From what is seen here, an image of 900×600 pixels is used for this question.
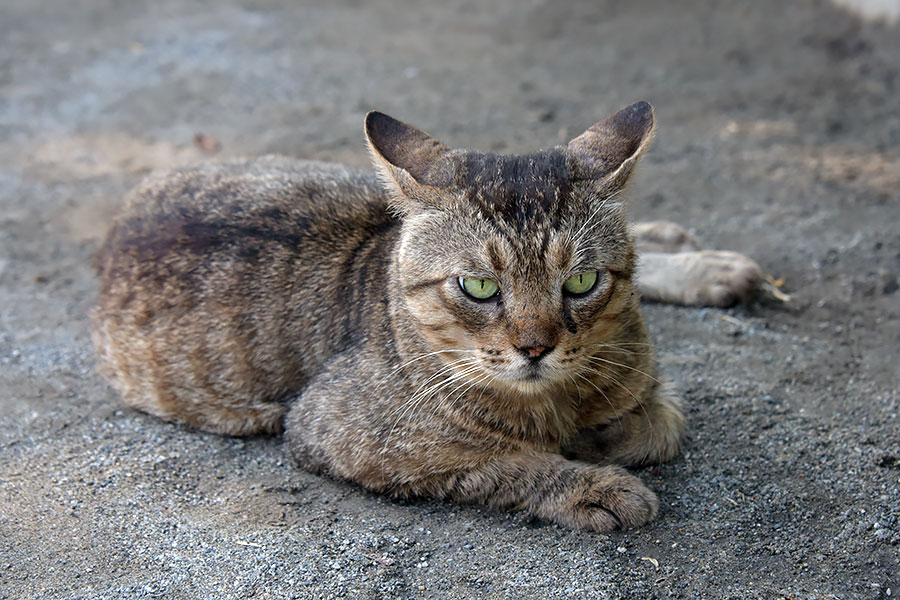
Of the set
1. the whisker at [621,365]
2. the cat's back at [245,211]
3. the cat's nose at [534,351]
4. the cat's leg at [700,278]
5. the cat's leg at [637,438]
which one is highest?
the cat's back at [245,211]

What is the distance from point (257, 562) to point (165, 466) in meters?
0.88

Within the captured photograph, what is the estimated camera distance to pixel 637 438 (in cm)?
416

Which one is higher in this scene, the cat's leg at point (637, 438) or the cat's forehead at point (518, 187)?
the cat's forehead at point (518, 187)

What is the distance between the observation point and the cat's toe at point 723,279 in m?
5.29

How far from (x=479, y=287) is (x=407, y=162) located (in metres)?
0.68

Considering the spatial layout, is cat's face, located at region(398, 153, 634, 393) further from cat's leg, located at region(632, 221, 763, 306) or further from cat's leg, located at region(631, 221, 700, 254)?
cat's leg, located at region(631, 221, 700, 254)

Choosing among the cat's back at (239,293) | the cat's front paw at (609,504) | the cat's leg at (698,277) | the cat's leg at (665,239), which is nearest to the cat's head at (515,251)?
the cat's front paw at (609,504)

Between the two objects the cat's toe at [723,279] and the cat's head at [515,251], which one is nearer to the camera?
the cat's head at [515,251]

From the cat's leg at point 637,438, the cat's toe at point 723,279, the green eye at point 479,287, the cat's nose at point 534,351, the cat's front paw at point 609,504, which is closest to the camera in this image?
the cat's nose at point 534,351

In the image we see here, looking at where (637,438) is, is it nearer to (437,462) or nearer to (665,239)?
(437,462)

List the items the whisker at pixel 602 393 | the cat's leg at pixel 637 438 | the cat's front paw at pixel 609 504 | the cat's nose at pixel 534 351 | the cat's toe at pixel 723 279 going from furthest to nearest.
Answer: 1. the cat's toe at pixel 723 279
2. the cat's leg at pixel 637 438
3. the whisker at pixel 602 393
4. the cat's front paw at pixel 609 504
5. the cat's nose at pixel 534 351

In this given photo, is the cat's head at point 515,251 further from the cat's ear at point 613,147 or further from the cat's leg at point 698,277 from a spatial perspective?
the cat's leg at point 698,277

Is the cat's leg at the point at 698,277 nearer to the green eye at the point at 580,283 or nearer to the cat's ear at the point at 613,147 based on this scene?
the cat's ear at the point at 613,147

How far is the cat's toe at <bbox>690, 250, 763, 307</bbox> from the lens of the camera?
529 cm
